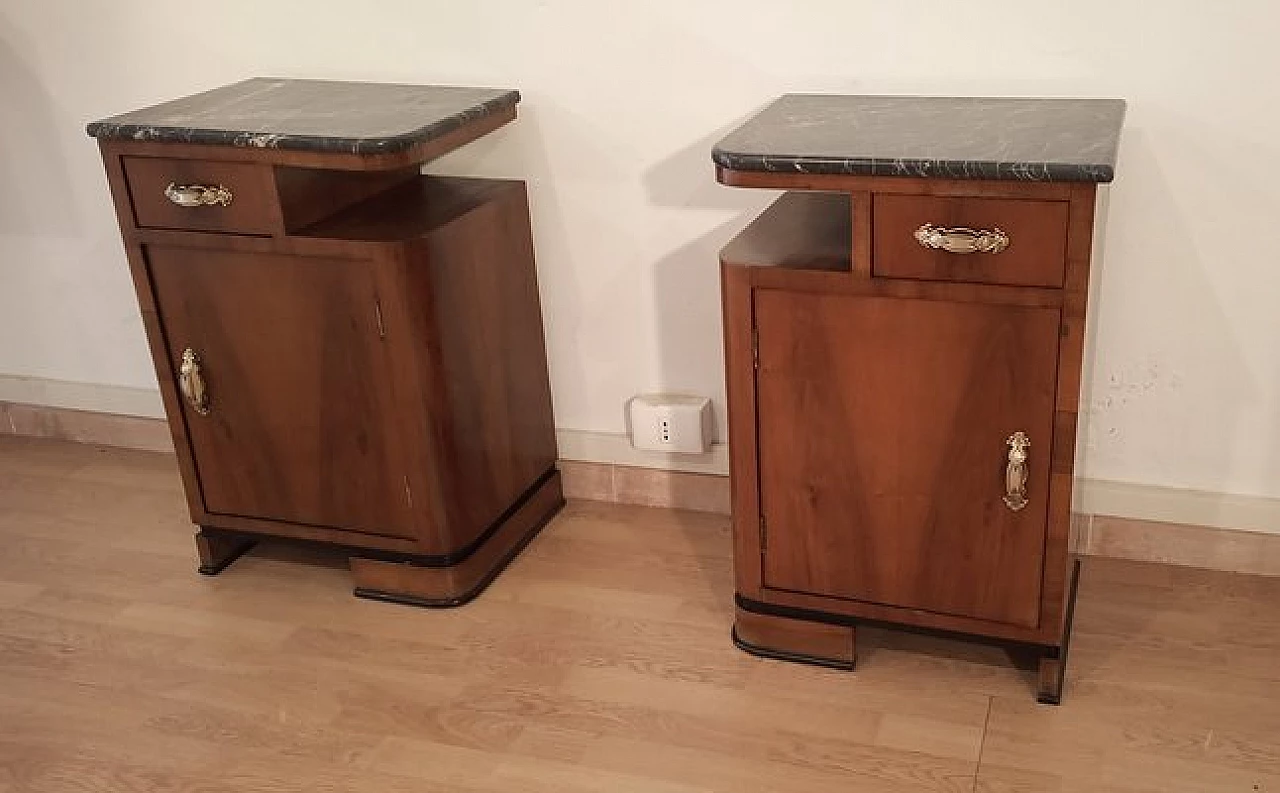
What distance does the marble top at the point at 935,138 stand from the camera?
1582 mm

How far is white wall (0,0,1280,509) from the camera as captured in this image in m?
1.94

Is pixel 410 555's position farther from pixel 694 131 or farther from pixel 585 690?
pixel 694 131

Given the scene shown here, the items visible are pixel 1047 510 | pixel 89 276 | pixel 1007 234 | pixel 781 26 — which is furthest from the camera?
pixel 89 276

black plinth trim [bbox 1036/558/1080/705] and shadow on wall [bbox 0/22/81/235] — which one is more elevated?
shadow on wall [bbox 0/22/81/235]

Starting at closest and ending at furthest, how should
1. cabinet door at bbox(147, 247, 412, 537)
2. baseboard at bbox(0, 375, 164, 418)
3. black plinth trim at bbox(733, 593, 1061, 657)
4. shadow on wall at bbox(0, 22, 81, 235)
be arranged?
black plinth trim at bbox(733, 593, 1061, 657)
cabinet door at bbox(147, 247, 412, 537)
shadow on wall at bbox(0, 22, 81, 235)
baseboard at bbox(0, 375, 164, 418)

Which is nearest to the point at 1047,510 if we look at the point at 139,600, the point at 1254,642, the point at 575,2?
the point at 1254,642

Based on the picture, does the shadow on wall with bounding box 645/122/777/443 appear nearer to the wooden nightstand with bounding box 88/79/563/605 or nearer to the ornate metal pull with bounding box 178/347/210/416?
the wooden nightstand with bounding box 88/79/563/605

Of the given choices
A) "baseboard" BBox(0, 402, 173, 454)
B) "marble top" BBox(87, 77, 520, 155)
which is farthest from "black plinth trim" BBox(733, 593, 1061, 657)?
"baseboard" BBox(0, 402, 173, 454)

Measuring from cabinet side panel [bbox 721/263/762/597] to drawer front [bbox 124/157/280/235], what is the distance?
0.71m

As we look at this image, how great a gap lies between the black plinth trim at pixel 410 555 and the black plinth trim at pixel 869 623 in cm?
47

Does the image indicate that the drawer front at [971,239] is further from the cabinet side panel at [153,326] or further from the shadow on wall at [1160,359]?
the cabinet side panel at [153,326]

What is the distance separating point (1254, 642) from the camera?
6.39 ft

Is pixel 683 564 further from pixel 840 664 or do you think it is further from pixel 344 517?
pixel 344 517

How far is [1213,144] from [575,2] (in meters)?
1.02
